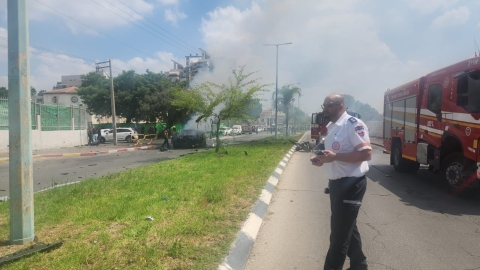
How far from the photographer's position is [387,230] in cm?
487

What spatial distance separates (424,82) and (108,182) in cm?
795

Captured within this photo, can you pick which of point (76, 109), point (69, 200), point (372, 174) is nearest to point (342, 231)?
point (69, 200)

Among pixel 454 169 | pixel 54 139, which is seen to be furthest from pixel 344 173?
pixel 54 139

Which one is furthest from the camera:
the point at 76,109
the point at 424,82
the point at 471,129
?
the point at 76,109

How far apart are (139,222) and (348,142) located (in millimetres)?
2952

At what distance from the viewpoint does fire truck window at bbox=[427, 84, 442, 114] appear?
25.2 ft

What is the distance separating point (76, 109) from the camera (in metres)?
27.0

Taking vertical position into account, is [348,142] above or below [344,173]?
above

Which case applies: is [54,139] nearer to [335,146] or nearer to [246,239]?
[246,239]

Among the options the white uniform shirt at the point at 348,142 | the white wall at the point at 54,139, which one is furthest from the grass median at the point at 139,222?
the white wall at the point at 54,139

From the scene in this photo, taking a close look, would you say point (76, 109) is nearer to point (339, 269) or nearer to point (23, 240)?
point (23, 240)

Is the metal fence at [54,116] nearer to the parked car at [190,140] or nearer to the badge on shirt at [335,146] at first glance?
the parked car at [190,140]

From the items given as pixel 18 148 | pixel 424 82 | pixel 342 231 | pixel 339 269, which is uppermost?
pixel 424 82

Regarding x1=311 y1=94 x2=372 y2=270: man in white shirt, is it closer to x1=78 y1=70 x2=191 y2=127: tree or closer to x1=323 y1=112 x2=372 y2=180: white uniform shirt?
x1=323 y1=112 x2=372 y2=180: white uniform shirt
